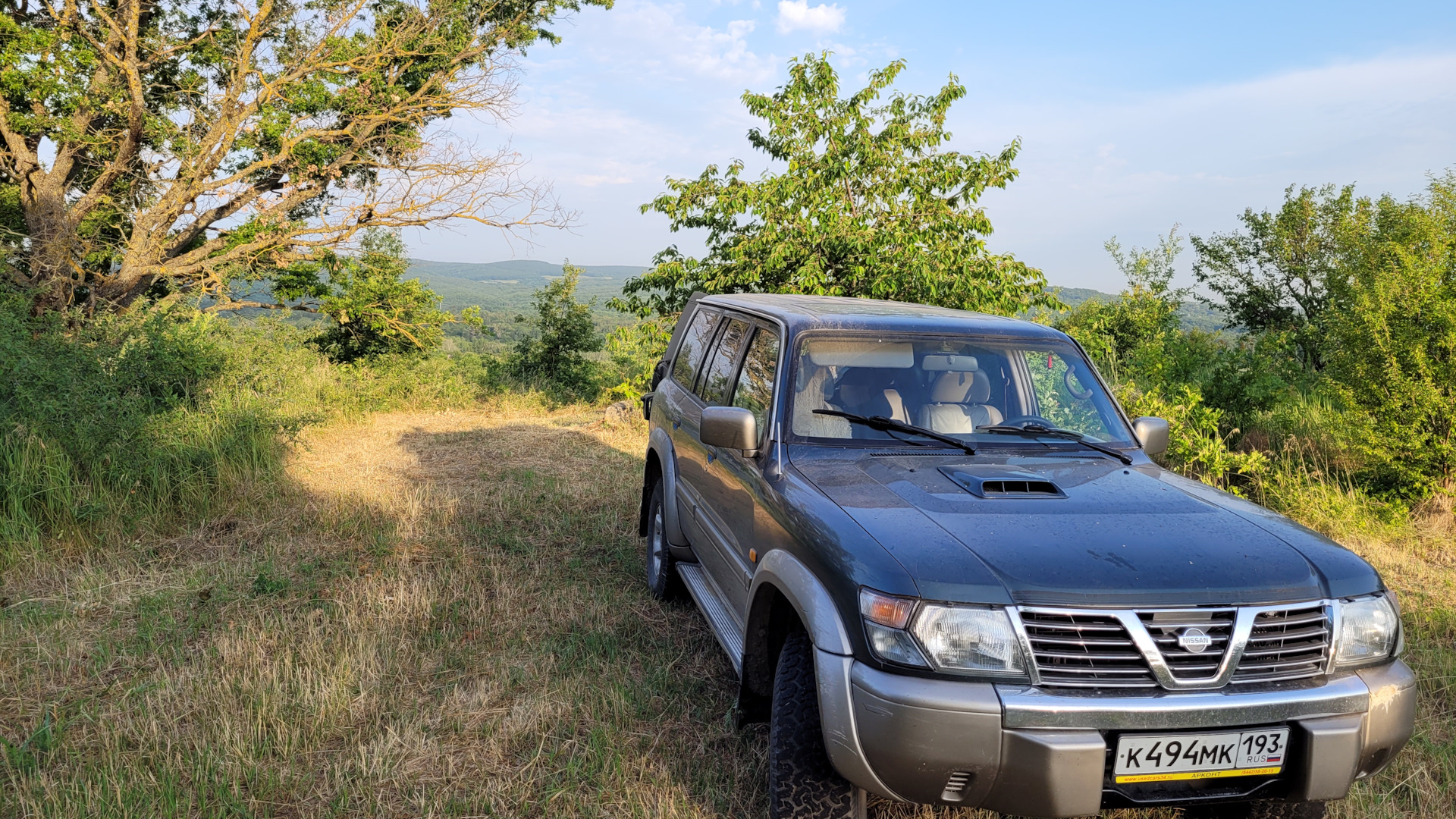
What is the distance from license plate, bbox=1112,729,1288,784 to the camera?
210 centimetres

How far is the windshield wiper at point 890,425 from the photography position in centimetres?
327

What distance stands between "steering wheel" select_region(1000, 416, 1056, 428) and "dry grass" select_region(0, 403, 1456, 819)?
145 centimetres

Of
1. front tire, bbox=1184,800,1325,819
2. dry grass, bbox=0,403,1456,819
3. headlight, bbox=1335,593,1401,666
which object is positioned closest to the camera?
headlight, bbox=1335,593,1401,666

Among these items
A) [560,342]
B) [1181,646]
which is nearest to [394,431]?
[560,342]

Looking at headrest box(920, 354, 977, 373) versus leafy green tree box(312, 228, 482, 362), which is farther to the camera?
leafy green tree box(312, 228, 482, 362)

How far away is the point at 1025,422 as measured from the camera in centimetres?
346

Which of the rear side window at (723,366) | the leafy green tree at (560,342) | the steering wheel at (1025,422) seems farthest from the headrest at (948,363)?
the leafy green tree at (560,342)

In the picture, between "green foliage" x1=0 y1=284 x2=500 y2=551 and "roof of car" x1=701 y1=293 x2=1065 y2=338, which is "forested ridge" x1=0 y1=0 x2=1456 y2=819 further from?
"roof of car" x1=701 y1=293 x2=1065 y2=338

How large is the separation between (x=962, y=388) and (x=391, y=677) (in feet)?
9.33

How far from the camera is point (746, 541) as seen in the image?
330 cm

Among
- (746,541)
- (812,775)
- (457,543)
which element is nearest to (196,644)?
(457,543)

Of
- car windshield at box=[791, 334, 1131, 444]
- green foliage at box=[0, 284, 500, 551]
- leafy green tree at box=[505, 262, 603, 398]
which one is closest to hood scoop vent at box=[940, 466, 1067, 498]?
car windshield at box=[791, 334, 1131, 444]

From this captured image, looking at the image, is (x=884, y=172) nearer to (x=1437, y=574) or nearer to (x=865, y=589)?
Answer: (x=1437, y=574)

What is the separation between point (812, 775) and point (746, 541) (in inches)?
41.5
